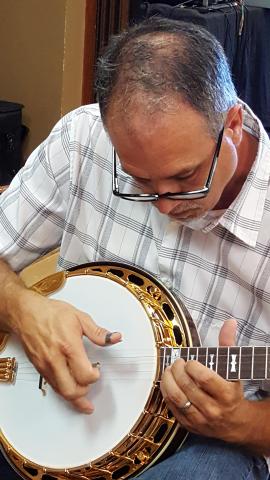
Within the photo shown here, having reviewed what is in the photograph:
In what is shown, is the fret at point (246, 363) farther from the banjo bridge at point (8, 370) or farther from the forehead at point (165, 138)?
the banjo bridge at point (8, 370)

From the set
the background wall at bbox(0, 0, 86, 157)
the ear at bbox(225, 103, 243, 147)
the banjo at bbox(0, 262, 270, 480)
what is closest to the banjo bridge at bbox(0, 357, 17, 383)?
the banjo at bbox(0, 262, 270, 480)

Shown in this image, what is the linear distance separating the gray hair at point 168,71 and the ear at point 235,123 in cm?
1

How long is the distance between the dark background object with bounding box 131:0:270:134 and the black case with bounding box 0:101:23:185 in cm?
60

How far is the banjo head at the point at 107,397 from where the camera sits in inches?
43.8

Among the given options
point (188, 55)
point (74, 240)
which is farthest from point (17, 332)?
point (188, 55)

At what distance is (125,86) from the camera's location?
1.01 metres

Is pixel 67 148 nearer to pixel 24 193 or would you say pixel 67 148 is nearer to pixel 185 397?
pixel 24 193

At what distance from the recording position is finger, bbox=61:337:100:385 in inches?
45.3

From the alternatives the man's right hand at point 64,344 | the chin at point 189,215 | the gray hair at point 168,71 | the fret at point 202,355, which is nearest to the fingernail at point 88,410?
the man's right hand at point 64,344

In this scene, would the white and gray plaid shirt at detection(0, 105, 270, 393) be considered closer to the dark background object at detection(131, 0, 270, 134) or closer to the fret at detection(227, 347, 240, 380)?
the fret at detection(227, 347, 240, 380)

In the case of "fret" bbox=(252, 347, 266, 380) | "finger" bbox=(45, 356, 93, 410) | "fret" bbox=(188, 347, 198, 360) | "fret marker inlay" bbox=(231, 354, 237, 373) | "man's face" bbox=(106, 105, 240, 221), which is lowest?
"finger" bbox=(45, 356, 93, 410)

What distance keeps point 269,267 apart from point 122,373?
0.89 ft

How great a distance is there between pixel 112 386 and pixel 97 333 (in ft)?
0.27

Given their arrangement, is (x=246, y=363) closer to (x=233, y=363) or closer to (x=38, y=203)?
(x=233, y=363)
